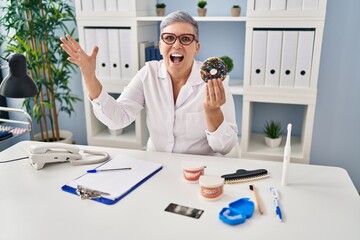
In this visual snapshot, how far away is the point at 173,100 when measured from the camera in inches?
66.9

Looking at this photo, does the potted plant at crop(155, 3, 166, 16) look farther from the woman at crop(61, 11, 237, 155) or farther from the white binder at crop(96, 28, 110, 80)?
the woman at crop(61, 11, 237, 155)

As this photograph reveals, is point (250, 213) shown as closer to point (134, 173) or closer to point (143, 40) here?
point (134, 173)

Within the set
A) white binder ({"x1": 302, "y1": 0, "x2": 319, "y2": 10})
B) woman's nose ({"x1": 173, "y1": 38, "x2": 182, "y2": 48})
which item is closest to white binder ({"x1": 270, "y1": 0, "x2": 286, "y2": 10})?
white binder ({"x1": 302, "y1": 0, "x2": 319, "y2": 10})

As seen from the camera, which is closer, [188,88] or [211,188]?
[211,188]

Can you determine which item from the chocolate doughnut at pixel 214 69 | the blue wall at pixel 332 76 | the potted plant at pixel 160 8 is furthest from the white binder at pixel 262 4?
the chocolate doughnut at pixel 214 69

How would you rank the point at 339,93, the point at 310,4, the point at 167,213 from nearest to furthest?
the point at 167,213 → the point at 310,4 → the point at 339,93

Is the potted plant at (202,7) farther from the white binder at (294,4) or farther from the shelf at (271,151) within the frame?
the shelf at (271,151)

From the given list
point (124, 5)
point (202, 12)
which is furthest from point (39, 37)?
point (202, 12)

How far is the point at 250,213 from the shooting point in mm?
1042

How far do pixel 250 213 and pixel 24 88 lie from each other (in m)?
0.99

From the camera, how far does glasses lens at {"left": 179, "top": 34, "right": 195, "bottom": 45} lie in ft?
5.25

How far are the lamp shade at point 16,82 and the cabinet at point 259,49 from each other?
1.19m

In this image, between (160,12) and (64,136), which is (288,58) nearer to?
(160,12)

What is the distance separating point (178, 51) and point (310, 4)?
1.01 m
